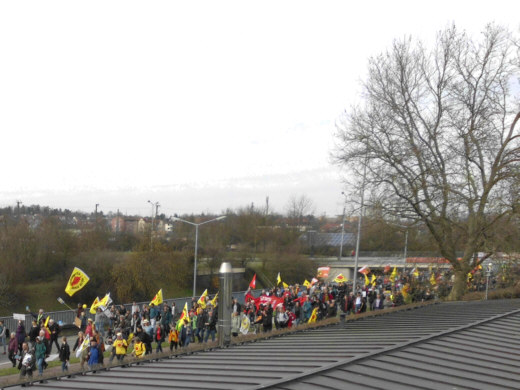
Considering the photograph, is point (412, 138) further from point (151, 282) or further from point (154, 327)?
point (151, 282)

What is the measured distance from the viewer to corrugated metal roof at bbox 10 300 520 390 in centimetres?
909

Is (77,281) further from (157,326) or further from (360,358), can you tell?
(360,358)

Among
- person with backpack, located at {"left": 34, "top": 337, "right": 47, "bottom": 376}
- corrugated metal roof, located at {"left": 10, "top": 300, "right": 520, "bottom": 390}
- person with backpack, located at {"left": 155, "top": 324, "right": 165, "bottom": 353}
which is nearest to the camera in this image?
corrugated metal roof, located at {"left": 10, "top": 300, "right": 520, "bottom": 390}

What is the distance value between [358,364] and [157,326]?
1101cm

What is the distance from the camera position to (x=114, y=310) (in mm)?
24250

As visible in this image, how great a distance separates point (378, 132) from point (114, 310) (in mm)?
13591

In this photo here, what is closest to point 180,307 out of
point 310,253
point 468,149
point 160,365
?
point 468,149

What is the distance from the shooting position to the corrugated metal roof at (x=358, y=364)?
9086 millimetres

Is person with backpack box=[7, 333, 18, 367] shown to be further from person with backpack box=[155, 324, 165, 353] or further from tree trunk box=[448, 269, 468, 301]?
tree trunk box=[448, 269, 468, 301]

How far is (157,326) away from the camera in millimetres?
19406

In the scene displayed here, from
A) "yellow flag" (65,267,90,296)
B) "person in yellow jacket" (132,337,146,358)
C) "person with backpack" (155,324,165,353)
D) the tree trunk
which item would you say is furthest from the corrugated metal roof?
"yellow flag" (65,267,90,296)

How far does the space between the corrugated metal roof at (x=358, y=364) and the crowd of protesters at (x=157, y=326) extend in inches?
163

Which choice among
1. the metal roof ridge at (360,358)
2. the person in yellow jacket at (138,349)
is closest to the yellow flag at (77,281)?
the person in yellow jacket at (138,349)

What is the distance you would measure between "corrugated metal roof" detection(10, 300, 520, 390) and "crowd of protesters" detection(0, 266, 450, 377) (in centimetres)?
414
